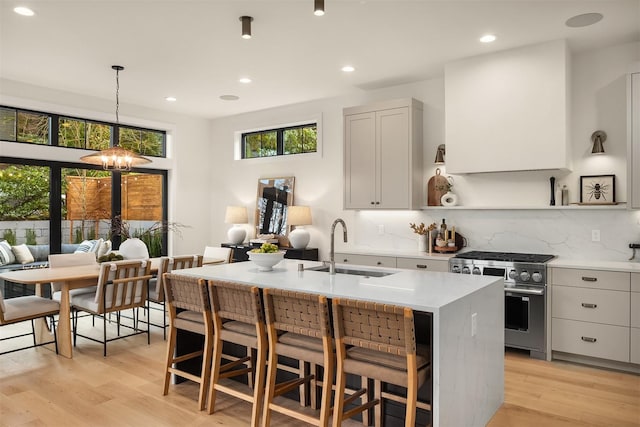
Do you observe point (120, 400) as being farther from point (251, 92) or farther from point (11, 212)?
point (251, 92)

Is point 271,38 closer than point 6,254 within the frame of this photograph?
Yes

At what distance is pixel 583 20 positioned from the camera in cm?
360

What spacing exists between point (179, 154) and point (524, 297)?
5.22 metres

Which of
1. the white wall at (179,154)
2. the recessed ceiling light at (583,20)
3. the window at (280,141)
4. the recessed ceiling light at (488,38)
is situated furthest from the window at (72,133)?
the recessed ceiling light at (583,20)

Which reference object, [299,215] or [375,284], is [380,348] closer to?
[375,284]

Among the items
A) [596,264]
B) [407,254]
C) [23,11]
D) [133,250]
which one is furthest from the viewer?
[133,250]

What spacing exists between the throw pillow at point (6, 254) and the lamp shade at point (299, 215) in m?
3.29

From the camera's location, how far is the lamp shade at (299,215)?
6.05m

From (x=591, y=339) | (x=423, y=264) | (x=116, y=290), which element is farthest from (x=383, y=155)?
(x=116, y=290)

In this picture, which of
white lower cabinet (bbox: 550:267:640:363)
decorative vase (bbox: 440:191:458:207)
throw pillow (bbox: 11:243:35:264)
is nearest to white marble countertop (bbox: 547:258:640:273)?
white lower cabinet (bbox: 550:267:640:363)

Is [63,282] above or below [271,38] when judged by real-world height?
below

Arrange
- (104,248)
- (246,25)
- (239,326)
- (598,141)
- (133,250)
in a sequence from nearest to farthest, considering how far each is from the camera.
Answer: (239,326)
(246,25)
(598,141)
(133,250)
(104,248)

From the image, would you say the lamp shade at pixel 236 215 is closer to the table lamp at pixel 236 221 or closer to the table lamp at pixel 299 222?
the table lamp at pixel 236 221

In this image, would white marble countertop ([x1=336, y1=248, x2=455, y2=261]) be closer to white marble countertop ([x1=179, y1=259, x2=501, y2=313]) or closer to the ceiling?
white marble countertop ([x1=179, y1=259, x2=501, y2=313])
